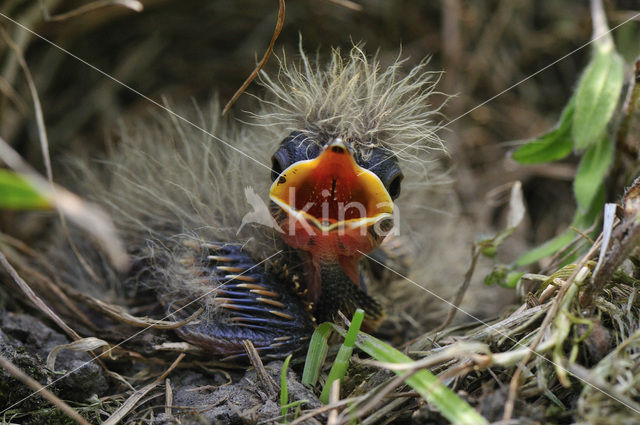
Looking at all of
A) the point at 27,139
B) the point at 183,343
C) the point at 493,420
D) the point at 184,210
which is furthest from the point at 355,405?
the point at 27,139

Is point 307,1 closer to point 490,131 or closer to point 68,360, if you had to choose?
point 490,131

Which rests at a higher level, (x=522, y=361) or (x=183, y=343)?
(x=522, y=361)

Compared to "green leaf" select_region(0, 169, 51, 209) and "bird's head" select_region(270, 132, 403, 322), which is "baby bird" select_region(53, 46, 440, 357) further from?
"green leaf" select_region(0, 169, 51, 209)

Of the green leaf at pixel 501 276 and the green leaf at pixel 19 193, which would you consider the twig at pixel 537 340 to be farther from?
the green leaf at pixel 19 193

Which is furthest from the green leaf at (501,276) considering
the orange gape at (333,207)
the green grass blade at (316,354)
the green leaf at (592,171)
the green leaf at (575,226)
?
the green grass blade at (316,354)

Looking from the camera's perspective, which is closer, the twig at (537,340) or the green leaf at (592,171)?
the twig at (537,340)

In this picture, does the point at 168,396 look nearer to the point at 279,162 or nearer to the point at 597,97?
the point at 279,162

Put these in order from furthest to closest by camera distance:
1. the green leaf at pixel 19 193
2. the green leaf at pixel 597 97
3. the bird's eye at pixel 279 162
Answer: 1. the green leaf at pixel 597 97
2. the bird's eye at pixel 279 162
3. the green leaf at pixel 19 193
